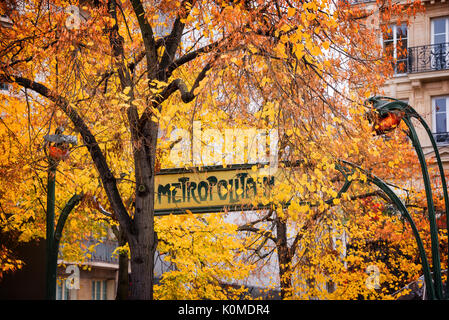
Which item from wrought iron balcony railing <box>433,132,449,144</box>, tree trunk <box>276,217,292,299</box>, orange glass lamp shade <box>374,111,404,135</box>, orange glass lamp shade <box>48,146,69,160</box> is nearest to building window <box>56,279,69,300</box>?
tree trunk <box>276,217,292,299</box>

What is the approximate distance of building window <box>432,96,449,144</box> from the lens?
2747 cm

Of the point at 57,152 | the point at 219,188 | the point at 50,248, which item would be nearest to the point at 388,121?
the point at 219,188

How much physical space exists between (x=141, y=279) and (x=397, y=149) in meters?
13.5

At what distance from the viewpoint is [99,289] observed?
137 feet

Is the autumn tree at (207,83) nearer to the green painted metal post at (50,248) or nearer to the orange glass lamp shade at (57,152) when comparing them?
the orange glass lamp shade at (57,152)

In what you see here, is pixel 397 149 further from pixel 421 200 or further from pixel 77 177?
pixel 77 177

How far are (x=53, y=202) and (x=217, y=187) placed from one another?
4.23 m

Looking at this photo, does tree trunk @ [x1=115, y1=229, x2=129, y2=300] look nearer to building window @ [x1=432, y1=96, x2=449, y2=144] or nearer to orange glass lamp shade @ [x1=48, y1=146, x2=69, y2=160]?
orange glass lamp shade @ [x1=48, y1=146, x2=69, y2=160]

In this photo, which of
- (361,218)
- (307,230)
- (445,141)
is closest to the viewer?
(307,230)

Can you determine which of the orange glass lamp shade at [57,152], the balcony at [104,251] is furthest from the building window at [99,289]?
the orange glass lamp shade at [57,152]

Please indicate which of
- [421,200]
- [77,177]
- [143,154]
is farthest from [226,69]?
[421,200]

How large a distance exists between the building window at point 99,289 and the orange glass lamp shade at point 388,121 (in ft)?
106

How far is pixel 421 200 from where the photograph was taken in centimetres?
2103

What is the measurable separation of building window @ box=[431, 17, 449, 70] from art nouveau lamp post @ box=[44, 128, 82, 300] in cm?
2017
